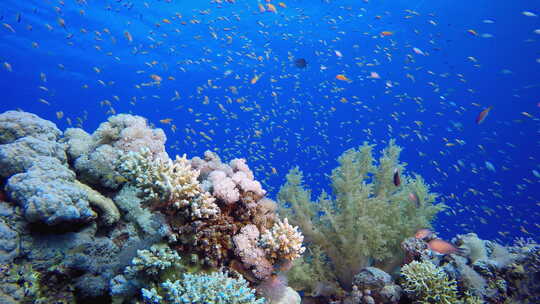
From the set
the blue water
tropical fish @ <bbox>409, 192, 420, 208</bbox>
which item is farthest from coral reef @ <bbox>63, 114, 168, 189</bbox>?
the blue water

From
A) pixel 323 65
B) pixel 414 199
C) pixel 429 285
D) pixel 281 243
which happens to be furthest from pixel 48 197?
pixel 323 65

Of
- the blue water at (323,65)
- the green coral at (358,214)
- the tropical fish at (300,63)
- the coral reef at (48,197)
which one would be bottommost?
Result: the coral reef at (48,197)

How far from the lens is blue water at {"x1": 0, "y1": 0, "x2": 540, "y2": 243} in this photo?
25.3 meters

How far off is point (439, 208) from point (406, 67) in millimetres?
39457

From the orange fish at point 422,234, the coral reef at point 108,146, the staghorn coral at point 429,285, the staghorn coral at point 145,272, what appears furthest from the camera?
the orange fish at point 422,234

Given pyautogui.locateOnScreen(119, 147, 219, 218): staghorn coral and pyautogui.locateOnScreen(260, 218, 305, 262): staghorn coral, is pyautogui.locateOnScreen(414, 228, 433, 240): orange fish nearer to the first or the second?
pyautogui.locateOnScreen(260, 218, 305, 262): staghorn coral

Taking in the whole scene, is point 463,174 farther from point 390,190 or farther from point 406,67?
point 390,190

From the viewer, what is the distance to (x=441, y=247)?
17.7 ft

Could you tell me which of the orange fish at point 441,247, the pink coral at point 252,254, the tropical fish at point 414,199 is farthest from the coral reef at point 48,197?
A: the tropical fish at point 414,199

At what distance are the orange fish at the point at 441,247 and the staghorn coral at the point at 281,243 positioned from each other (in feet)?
10.7

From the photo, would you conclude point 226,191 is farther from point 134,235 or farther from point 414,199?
point 414,199

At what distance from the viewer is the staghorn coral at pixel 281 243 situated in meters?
3.48

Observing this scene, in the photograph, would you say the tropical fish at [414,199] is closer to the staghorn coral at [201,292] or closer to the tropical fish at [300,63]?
the staghorn coral at [201,292]

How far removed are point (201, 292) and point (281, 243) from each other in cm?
108
